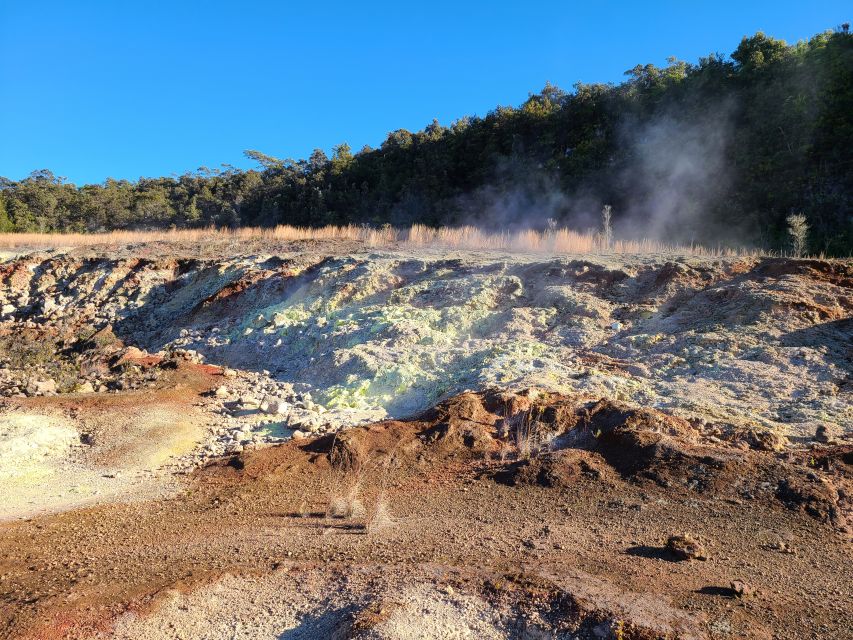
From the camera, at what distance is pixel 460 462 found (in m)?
6.04

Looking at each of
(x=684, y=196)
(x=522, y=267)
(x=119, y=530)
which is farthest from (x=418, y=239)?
(x=119, y=530)

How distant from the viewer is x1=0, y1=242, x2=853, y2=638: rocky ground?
3.65 meters

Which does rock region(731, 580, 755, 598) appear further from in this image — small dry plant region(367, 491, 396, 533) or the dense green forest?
the dense green forest

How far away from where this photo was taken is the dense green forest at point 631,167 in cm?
1872

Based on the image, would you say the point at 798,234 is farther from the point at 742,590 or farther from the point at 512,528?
the point at 742,590

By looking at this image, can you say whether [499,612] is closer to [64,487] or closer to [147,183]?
[64,487]

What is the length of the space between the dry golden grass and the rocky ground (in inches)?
73.4

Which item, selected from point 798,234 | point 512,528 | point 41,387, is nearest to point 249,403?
point 41,387

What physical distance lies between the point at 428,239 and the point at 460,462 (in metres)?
11.2

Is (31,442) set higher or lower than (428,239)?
lower

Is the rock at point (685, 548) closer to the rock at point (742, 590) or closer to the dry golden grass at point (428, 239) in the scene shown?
the rock at point (742, 590)

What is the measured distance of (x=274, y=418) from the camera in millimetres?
7980

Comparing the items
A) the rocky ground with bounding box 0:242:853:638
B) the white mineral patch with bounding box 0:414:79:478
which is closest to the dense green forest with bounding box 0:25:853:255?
the rocky ground with bounding box 0:242:853:638

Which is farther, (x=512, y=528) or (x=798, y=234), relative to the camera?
(x=798, y=234)
